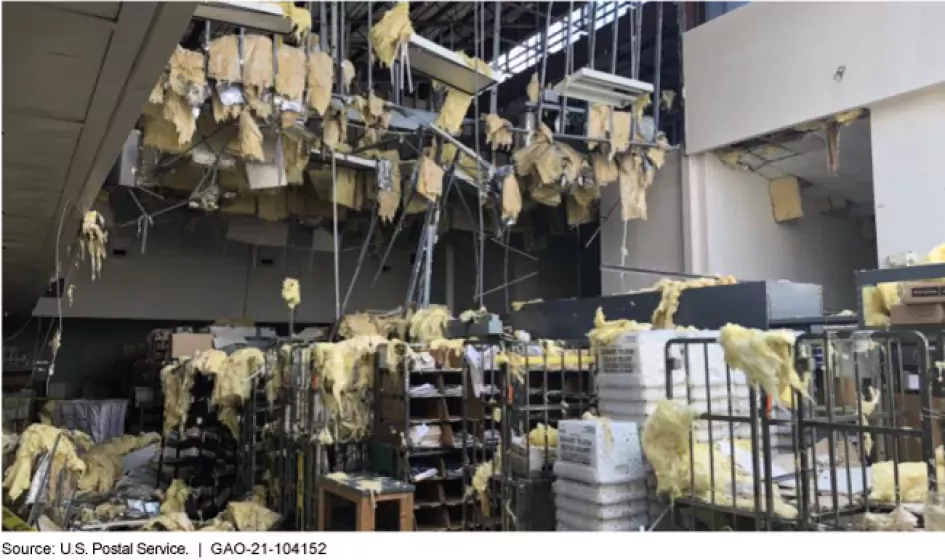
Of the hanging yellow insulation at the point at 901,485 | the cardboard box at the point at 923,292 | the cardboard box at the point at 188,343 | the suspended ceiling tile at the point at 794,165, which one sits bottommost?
the hanging yellow insulation at the point at 901,485

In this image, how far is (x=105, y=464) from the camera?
10312mm

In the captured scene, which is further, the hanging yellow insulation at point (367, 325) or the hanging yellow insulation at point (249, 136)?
the hanging yellow insulation at point (367, 325)

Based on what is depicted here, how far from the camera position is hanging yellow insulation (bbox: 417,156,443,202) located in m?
11.1

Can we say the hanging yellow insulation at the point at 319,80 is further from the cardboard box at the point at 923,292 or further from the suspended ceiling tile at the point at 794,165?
the suspended ceiling tile at the point at 794,165

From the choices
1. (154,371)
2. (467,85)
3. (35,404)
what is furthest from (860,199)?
(35,404)

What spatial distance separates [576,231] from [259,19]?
11.6m

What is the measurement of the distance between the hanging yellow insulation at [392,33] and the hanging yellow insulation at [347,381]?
360 cm

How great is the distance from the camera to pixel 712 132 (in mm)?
13055

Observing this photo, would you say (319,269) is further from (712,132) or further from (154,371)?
(712,132)

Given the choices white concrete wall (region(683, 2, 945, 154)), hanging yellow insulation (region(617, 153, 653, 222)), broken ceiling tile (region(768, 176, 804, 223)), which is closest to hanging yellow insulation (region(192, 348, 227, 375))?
hanging yellow insulation (region(617, 153, 653, 222))

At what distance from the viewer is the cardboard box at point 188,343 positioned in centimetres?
1182

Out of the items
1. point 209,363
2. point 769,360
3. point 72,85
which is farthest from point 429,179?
point 72,85

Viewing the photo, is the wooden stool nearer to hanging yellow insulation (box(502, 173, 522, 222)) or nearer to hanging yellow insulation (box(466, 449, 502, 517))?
hanging yellow insulation (box(466, 449, 502, 517))

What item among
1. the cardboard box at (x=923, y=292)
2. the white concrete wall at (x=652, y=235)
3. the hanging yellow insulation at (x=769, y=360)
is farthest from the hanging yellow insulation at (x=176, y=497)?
the white concrete wall at (x=652, y=235)
